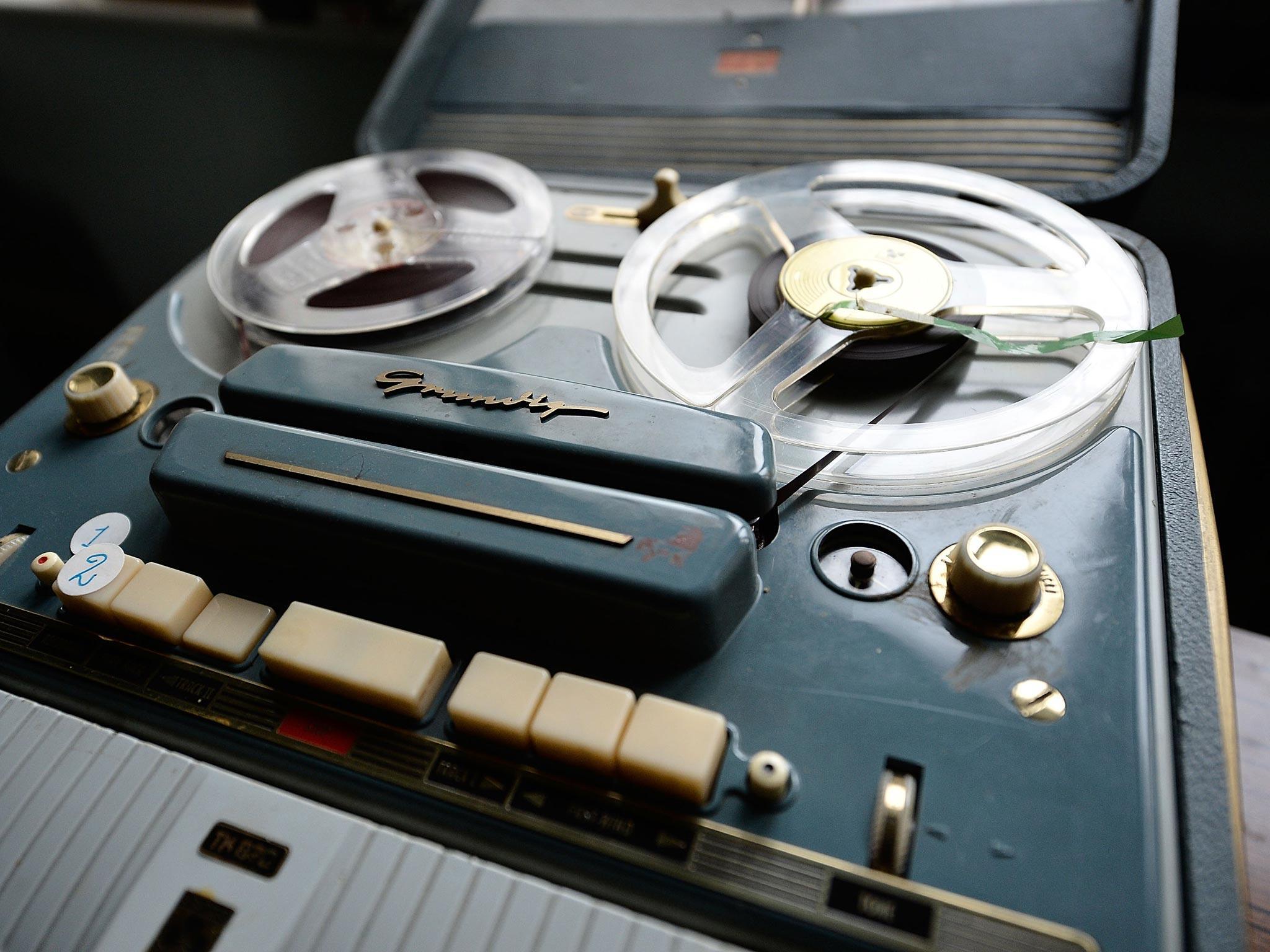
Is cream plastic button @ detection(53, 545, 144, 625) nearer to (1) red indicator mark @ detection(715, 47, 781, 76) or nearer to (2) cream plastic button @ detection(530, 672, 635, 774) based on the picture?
(2) cream plastic button @ detection(530, 672, 635, 774)

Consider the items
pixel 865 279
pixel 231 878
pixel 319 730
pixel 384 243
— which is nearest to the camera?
pixel 231 878

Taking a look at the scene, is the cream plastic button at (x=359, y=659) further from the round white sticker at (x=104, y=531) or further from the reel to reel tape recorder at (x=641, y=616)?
the round white sticker at (x=104, y=531)

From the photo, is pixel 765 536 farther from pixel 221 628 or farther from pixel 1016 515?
pixel 221 628

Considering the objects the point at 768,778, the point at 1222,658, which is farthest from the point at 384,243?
the point at 1222,658

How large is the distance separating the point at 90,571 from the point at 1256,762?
1224mm

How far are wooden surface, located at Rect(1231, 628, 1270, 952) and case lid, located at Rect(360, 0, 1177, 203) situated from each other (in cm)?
60

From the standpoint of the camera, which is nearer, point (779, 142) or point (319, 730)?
point (319, 730)

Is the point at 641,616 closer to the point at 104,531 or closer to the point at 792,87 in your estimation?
the point at 104,531

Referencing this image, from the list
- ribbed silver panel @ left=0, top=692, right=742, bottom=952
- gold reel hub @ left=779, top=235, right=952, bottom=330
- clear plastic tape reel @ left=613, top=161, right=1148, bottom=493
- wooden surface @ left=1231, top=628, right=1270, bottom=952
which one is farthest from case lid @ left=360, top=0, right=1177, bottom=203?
ribbed silver panel @ left=0, top=692, right=742, bottom=952

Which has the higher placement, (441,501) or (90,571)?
(441,501)

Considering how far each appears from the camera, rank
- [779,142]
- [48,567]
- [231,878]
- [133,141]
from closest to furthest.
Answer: [231,878], [48,567], [779,142], [133,141]

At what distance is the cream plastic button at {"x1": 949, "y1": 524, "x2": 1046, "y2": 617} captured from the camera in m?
0.76

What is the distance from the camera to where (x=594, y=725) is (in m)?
A: 0.70

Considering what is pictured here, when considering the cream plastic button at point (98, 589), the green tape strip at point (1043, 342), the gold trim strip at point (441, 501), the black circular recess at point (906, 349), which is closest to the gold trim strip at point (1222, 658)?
the green tape strip at point (1043, 342)
